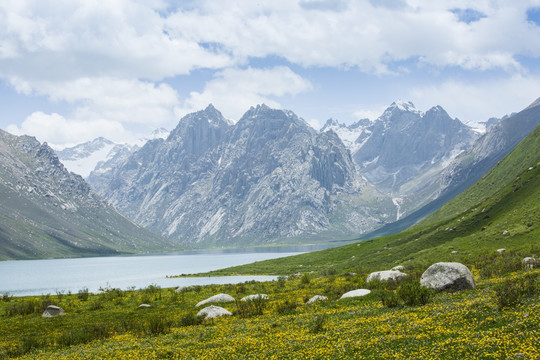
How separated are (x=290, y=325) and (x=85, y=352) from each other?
14091 mm

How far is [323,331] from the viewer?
2614 centimetres

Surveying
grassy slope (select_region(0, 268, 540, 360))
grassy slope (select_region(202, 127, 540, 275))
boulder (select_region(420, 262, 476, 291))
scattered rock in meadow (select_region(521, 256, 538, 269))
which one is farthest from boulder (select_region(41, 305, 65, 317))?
grassy slope (select_region(202, 127, 540, 275))

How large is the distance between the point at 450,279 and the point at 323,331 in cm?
1318

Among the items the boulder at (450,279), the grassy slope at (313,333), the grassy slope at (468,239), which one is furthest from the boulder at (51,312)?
the grassy slope at (468,239)

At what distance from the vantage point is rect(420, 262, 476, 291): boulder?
3253cm

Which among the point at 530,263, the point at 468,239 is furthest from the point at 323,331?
the point at 468,239

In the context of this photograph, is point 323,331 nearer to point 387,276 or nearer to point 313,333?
point 313,333

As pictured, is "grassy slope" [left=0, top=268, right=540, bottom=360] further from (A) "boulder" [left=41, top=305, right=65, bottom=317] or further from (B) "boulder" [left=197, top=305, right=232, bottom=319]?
(B) "boulder" [left=197, top=305, right=232, bottom=319]

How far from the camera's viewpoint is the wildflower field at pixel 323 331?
19.3 meters

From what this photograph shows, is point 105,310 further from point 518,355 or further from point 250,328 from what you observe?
point 518,355

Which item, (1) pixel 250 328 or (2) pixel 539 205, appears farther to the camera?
(2) pixel 539 205

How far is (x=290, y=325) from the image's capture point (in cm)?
2934

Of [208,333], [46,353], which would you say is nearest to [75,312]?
[46,353]

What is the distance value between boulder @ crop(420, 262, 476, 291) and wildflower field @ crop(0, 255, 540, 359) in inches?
65.2
